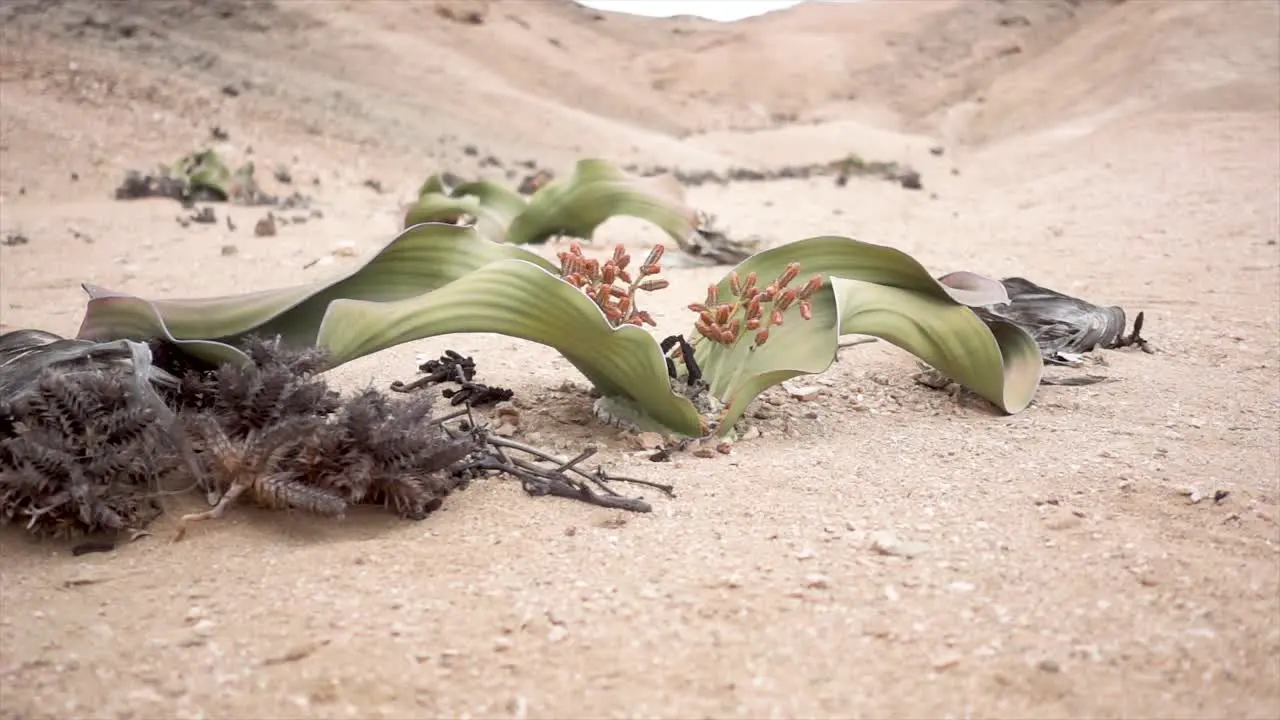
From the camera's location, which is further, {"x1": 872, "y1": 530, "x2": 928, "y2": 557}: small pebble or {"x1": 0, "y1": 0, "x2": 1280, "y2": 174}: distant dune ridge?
{"x1": 0, "y1": 0, "x2": 1280, "y2": 174}: distant dune ridge

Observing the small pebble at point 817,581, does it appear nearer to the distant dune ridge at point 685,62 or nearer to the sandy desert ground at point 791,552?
the sandy desert ground at point 791,552

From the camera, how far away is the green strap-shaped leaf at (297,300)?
165cm

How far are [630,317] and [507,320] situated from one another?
0.24m

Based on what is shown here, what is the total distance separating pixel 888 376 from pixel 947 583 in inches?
40.9

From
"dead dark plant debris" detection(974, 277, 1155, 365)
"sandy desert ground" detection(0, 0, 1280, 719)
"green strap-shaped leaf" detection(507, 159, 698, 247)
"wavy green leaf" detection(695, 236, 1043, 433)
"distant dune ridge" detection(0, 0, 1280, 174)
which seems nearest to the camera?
"sandy desert ground" detection(0, 0, 1280, 719)

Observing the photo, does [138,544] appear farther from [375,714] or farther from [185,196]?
[185,196]

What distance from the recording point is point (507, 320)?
5.59 feet

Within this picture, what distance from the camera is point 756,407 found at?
200 cm

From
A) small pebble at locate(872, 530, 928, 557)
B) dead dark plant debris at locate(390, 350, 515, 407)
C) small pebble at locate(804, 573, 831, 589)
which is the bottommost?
dead dark plant debris at locate(390, 350, 515, 407)

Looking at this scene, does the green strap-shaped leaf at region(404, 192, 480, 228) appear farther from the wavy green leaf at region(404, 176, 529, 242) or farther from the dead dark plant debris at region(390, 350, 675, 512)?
the dead dark plant debris at region(390, 350, 675, 512)

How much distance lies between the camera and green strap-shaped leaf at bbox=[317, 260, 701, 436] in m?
1.66

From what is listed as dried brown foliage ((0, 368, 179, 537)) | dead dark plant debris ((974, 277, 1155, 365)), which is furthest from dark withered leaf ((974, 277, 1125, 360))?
dried brown foliage ((0, 368, 179, 537))

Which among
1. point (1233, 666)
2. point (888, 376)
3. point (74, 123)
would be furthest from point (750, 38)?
point (1233, 666)

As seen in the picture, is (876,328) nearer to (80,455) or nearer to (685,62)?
(80,455)
